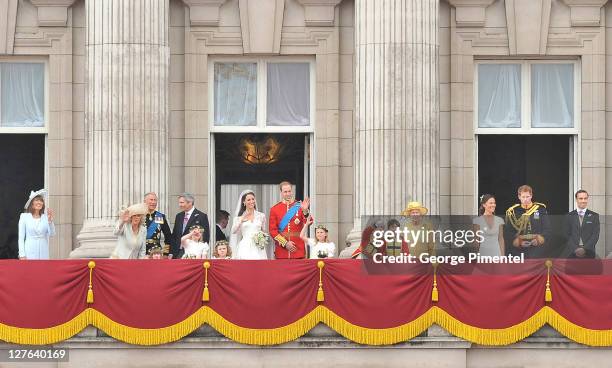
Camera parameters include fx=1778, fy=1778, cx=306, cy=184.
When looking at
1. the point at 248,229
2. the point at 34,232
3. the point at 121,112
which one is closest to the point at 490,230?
the point at 248,229

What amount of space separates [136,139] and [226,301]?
632 centimetres

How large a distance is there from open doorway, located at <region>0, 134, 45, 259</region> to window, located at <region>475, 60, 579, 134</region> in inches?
346

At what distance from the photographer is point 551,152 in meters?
35.5

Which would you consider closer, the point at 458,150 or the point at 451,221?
the point at 451,221

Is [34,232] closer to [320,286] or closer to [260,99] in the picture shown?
[320,286]

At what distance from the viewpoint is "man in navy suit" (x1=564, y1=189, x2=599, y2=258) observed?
2848 cm

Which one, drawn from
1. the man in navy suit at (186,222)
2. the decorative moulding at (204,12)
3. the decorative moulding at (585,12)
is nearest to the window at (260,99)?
the decorative moulding at (204,12)

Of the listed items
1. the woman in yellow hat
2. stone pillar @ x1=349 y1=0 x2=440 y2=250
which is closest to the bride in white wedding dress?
the woman in yellow hat

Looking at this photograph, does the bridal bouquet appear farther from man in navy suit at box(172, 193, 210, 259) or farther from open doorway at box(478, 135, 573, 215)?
open doorway at box(478, 135, 573, 215)

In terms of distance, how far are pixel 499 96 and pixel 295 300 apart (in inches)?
365

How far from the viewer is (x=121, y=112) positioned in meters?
33.4

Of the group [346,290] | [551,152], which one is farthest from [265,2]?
[346,290]

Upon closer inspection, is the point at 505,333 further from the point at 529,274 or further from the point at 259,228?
the point at 259,228

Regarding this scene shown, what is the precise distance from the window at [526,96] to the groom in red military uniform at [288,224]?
6.13 m
